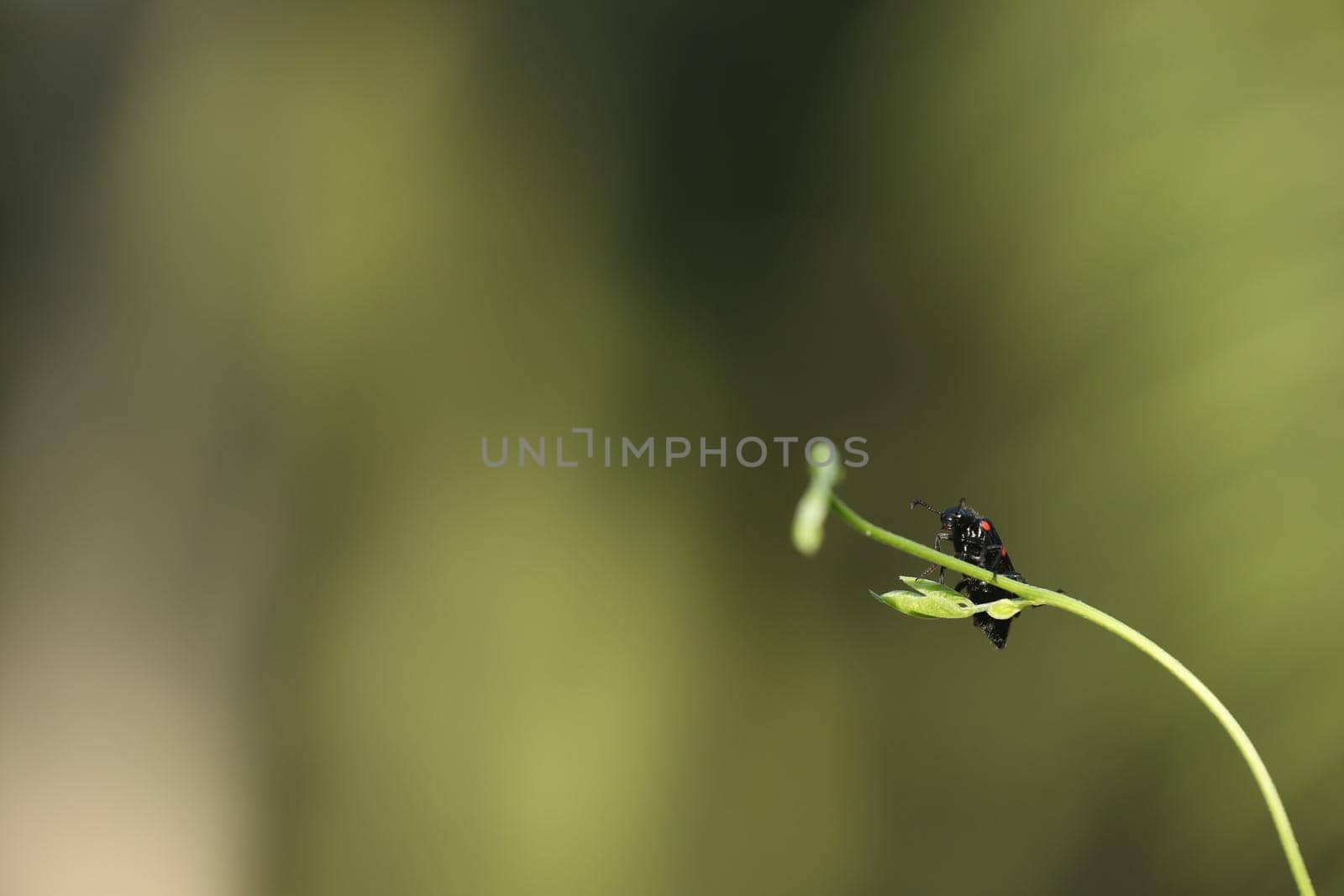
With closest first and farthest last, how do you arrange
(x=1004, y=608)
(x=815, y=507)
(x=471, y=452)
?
1. (x=815, y=507)
2. (x=1004, y=608)
3. (x=471, y=452)

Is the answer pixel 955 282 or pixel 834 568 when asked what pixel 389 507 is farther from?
pixel 955 282

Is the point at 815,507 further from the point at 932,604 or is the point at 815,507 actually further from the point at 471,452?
the point at 471,452

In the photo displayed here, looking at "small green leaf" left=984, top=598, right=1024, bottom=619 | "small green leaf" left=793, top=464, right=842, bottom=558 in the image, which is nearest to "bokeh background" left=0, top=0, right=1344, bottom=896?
"small green leaf" left=984, top=598, right=1024, bottom=619

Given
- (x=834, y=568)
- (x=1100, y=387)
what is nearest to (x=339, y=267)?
(x=834, y=568)

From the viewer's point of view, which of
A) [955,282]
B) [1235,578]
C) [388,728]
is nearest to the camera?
[1235,578]

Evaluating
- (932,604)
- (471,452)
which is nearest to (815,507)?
(932,604)

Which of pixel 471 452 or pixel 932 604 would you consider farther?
pixel 471 452

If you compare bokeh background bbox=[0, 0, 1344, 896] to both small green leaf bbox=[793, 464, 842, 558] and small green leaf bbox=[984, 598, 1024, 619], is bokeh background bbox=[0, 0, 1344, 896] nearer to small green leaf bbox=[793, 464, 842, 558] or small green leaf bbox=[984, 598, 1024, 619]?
small green leaf bbox=[984, 598, 1024, 619]
